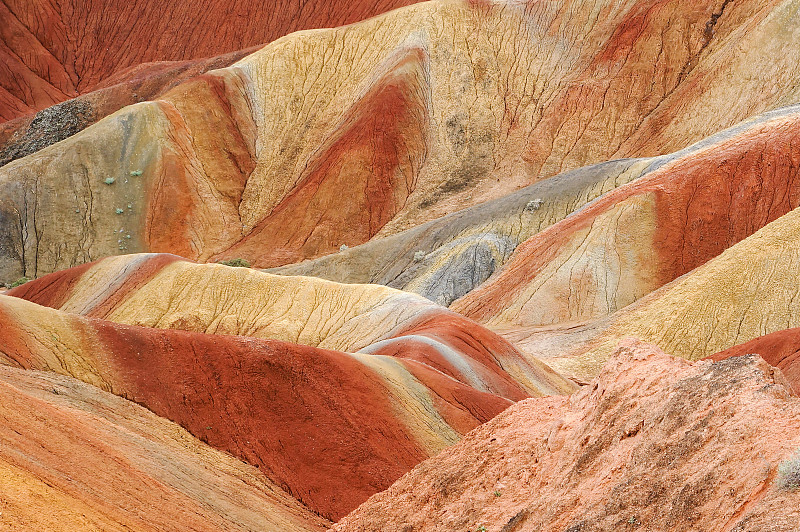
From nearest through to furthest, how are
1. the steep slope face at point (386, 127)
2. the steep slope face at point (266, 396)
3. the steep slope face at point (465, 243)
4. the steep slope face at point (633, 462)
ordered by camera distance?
the steep slope face at point (633, 462), the steep slope face at point (266, 396), the steep slope face at point (465, 243), the steep slope face at point (386, 127)

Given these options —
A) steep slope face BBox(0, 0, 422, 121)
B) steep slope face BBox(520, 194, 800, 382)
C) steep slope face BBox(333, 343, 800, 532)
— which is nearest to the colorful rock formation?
steep slope face BBox(333, 343, 800, 532)

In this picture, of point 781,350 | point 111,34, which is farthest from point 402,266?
point 111,34

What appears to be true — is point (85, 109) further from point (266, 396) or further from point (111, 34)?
point (266, 396)

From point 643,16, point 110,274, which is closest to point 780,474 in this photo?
point 110,274

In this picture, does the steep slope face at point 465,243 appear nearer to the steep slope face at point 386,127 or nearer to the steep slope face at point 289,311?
the steep slope face at point 386,127

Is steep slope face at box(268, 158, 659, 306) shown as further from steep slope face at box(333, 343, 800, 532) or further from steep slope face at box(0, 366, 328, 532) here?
steep slope face at box(333, 343, 800, 532)

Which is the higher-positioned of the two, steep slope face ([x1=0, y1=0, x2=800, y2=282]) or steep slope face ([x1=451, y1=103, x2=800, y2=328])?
steep slope face ([x1=0, y1=0, x2=800, y2=282])

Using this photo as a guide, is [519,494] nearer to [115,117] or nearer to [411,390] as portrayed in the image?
[411,390]

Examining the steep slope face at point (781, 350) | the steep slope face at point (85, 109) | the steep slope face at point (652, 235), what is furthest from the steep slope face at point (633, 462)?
the steep slope face at point (85, 109)
